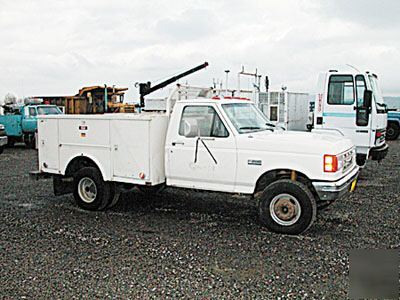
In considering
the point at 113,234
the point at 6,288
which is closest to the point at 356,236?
the point at 113,234

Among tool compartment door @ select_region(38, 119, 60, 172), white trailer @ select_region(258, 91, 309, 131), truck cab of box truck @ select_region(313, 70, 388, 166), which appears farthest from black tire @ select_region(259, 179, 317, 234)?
white trailer @ select_region(258, 91, 309, 131)

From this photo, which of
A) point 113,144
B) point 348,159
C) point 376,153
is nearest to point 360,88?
point 376,153

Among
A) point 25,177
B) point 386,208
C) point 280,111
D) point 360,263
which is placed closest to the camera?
point 360,263

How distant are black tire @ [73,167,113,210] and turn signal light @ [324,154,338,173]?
11.7 ft

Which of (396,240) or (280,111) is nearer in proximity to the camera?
(396,240)

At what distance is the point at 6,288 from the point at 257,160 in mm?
3602

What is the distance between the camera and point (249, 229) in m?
7.01

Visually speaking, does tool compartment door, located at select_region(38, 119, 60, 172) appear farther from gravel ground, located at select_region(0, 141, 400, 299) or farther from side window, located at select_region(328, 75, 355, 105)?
side window, located at select_region(328, 75, 355, 105)

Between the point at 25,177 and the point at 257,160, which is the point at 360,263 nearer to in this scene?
the point at 257,160

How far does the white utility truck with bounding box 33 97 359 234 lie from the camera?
21.4 feet

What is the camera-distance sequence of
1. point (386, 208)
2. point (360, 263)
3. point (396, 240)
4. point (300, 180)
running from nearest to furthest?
1. point (360, 263)
2. point (396, 240)
3. point (300, 180)
4. point (386, 208)

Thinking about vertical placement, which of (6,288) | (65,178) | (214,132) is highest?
(214,132)

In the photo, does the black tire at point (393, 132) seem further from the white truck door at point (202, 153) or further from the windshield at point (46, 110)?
the white truck door at point (202, 153)

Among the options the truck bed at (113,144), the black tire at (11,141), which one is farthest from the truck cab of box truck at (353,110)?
the black tire at (11,141)
